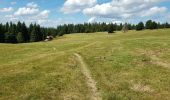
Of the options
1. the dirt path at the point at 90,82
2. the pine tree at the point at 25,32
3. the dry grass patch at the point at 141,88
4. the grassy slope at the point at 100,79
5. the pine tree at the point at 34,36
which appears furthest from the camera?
the pine tree at the point at 25,32

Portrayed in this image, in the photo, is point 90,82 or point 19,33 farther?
point 19,33

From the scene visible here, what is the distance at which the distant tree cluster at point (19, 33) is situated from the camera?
495ft

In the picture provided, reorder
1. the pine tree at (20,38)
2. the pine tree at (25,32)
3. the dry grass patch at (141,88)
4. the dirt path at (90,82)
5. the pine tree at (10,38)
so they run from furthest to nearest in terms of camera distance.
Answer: the pine tree at (25,32) < the pine tree at (20,38) < the pine tree at (10,38) < the dry grass patch at (141,88) < the dirt path at (90,82)

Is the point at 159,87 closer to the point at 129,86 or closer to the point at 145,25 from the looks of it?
the point at 129,86

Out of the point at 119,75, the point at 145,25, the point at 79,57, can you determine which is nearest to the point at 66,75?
the point at 119,75

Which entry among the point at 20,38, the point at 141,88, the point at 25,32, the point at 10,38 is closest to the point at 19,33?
the point at 20,38

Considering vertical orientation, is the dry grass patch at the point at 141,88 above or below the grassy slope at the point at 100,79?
below

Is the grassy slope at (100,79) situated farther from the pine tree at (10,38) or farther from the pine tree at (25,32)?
the pine tree at (25,32)

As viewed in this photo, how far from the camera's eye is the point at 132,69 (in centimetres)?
3431

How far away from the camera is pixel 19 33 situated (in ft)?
517

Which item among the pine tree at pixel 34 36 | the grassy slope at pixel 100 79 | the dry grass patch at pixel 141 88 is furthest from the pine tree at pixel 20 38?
the dry grass patch at pixel 141 88

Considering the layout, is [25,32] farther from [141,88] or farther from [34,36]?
[141,88]

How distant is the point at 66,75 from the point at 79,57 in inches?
490

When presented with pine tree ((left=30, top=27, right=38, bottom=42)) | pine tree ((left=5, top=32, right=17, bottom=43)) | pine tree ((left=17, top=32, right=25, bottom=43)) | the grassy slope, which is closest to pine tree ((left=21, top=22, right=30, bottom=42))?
pine tree ((left=30, top=27, right=38, bottom=42))
